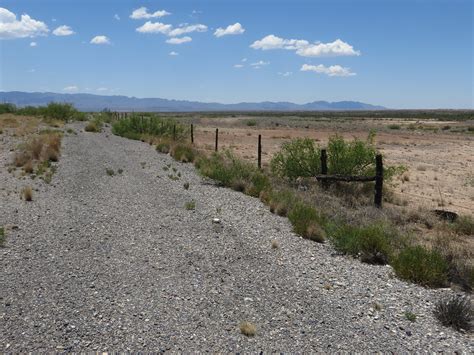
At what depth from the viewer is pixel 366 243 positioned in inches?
343

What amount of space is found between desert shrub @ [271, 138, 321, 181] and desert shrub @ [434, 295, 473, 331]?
10.1 meters

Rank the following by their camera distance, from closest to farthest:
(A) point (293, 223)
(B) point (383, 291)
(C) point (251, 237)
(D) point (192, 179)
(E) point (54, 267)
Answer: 1. (B) point (383, 291)
2. (E) point (54, 267)
3. (C) point (251, 237)
4. (A) point (293, 223)
5. (D) point (192, 179)

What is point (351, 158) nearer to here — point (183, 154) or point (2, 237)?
point (183, 154)

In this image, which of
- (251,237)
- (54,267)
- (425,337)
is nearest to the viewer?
(425,337)

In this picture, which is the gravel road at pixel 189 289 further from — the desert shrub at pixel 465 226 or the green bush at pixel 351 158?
the green bush at pixel 351 158

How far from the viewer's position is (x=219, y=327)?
566cm

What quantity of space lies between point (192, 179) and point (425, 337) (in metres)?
12.3

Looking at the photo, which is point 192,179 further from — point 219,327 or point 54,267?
point 219,327

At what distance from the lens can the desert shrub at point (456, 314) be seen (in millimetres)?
5875

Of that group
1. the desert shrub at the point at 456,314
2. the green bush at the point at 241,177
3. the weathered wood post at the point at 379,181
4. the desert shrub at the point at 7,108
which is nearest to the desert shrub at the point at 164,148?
the green bush at the point at 241,177

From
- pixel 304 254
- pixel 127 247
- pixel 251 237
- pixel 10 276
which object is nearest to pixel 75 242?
pixel 127 247

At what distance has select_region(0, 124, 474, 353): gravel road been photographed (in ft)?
17.6

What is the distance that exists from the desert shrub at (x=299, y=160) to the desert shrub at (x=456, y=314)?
397 inches

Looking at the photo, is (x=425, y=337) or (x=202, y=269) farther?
(x=202, y=269)
